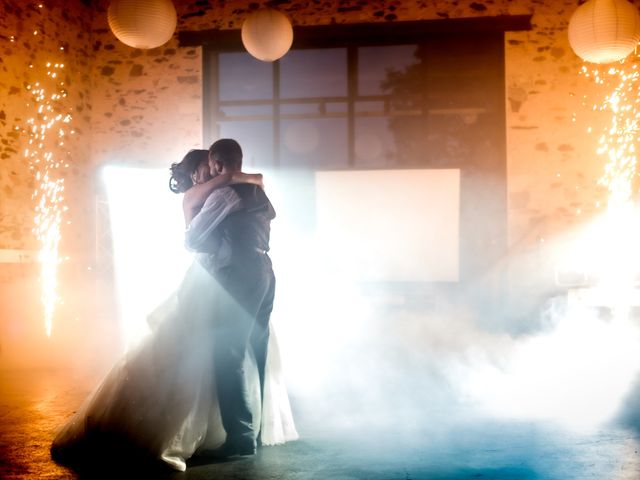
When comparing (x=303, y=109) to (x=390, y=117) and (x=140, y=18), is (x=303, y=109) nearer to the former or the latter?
(x=390, y=117)

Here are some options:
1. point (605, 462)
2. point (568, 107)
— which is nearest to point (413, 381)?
point (605, 462)

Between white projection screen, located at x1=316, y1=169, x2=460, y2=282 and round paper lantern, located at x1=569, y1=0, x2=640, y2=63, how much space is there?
2072mm

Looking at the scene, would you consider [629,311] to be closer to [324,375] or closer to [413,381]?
[413,381]

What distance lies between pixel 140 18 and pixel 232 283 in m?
3.04

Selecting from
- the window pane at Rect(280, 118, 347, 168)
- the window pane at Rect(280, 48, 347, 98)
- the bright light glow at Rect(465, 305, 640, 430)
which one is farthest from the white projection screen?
the bright light glow at Rect(465, 305, 640, 430)

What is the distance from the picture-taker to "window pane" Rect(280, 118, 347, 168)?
7.07m

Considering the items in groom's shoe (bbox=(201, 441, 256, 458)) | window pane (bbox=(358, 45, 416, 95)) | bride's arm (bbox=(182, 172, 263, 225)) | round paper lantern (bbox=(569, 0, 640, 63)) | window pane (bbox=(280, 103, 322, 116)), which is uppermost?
window pane (bbox=(358, 45, 416, 95))

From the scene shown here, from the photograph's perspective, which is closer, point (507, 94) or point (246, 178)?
point (246, 178)

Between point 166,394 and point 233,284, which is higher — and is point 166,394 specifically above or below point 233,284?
below

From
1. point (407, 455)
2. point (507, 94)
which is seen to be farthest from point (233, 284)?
point (507, 94)

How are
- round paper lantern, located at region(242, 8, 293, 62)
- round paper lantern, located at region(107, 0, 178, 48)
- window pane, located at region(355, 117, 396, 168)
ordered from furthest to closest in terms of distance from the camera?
window pane, located at region(355, 117, 396, 168) → round paper lantern, located at region(242, 8, 293, 62) → round paper lantern, located at region(107, 0, 178, 48)

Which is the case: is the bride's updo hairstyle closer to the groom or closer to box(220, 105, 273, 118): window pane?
the groom

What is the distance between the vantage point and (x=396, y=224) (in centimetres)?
698

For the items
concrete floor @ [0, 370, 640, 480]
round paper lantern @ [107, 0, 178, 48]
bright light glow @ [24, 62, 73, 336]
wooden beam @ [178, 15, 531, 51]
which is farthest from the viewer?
wooden beam @ [178, 15, 531, 51]
